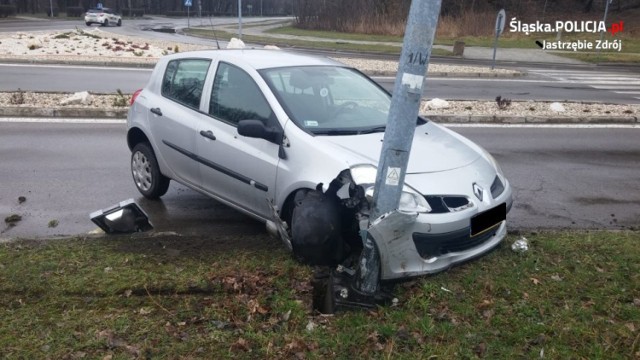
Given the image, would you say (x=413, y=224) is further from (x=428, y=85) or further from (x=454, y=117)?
(x=428, y=85)

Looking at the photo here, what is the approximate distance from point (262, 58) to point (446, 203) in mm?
2432

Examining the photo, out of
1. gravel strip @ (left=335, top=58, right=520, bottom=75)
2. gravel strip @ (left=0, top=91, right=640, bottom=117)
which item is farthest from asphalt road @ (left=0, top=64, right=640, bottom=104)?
gravel strip @ (left=0, top=91, right=640, bottom=117)

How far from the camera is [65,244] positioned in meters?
4.80

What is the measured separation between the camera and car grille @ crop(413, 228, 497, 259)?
4.09 m

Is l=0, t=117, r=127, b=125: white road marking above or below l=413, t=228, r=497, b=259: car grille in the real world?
below

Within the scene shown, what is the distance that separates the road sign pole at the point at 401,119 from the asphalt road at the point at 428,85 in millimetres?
11191

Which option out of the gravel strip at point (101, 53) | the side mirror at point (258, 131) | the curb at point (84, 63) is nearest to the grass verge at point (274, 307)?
the side mirror at point (258, 131)

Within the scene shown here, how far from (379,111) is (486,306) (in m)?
2.22

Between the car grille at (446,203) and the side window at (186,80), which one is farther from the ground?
the side window at (186,80)

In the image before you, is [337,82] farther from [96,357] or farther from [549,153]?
[549,153]

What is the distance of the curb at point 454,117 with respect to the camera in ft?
35.2

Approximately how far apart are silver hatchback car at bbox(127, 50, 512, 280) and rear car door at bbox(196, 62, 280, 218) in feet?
0.04

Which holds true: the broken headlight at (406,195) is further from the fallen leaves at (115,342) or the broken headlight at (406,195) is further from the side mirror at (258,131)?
the fallen leaves at (115,342)

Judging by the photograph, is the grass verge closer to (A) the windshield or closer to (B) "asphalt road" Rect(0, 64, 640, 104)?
(A) the windshield
